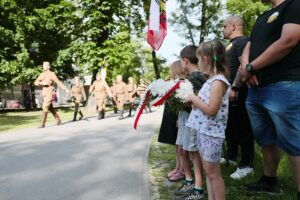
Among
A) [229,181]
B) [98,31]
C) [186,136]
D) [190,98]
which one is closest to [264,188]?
[229,181]

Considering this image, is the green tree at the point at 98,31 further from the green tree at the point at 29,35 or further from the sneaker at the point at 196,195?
the sneaker at the point at 196,195

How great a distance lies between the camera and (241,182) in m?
5.34

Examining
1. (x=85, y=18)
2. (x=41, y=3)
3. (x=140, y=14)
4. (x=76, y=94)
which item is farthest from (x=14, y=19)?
(x=76, y=94)

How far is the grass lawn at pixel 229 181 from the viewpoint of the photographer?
476cm

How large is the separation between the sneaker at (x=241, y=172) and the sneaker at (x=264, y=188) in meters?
0.57

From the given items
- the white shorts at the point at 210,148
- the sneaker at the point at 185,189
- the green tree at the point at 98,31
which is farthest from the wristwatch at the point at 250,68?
the green tree at the point at 98,31

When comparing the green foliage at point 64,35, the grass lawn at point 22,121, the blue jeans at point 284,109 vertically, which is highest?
the green foliage at point 64,35

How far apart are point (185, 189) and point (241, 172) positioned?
102 cm

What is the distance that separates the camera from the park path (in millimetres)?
5152

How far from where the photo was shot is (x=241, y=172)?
5617 millimetres

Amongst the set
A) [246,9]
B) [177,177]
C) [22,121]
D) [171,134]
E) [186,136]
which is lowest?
[22,121]

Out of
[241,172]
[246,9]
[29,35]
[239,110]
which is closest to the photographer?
[241,172]

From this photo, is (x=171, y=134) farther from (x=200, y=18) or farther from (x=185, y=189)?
(x=200, y=18)

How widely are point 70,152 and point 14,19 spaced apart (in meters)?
23.4
